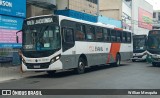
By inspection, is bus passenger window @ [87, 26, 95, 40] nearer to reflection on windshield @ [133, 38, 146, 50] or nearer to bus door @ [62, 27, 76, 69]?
bus door @ [62, 27, 76, 69]

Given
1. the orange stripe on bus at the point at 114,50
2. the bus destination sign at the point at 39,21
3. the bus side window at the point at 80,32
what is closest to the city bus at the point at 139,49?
the orange stripe on bus at the point at 114,50

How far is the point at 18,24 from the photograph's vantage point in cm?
2405

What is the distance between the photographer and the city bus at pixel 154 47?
2542 centimetres

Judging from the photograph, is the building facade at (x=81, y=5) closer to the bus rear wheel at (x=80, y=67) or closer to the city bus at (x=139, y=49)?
the city bus at (x=139, y=49)

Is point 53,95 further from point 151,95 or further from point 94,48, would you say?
point 94,48

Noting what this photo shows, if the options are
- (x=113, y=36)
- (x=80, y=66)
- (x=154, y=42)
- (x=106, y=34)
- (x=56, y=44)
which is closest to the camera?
(x=56, y=44)

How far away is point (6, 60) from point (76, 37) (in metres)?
5.60

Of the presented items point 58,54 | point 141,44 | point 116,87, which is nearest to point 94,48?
point 58,54

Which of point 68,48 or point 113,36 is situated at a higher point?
point 113,36

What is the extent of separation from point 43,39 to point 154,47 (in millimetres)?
11935

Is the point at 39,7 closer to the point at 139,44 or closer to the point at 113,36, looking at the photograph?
the point at 113,36

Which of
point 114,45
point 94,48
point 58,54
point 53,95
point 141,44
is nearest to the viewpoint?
point 53,95

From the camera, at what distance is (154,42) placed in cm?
2612

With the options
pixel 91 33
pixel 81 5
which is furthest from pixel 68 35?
pixel 81 5
